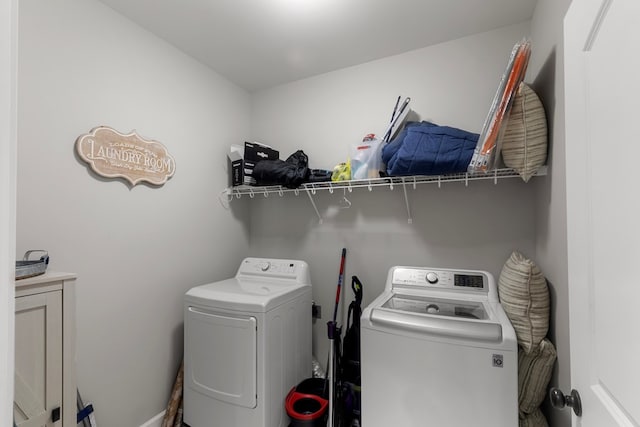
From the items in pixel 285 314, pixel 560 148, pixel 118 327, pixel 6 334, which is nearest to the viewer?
pixel 6 334

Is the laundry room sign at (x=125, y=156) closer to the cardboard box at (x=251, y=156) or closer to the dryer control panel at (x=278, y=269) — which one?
the cardboard box at (x=251, y=156)

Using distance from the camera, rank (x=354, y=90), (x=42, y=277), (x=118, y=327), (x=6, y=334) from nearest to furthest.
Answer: (x=6, y=334) < (x=42, y=277) < (x=118, y=327) < (x=354, y=90)

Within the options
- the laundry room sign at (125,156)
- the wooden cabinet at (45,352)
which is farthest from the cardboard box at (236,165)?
the wooden cabinet at (45,352)

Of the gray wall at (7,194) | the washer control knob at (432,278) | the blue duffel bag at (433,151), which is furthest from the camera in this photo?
the washer control knob at (432,278)

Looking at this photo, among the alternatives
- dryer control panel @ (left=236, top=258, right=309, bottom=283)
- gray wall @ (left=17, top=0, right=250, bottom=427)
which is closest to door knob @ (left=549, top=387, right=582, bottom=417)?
dryer control panel @ (left=236, top=258, right=309, bottom=283)

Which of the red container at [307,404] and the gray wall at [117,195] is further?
the red container at [307,404]

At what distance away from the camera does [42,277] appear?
1.05m

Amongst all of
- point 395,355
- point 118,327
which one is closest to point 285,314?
point 395,355

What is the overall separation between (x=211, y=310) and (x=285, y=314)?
0.47 meters

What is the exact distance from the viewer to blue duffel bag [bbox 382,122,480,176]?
160cm

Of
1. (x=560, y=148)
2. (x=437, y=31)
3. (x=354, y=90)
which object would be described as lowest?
(x=560, y=148)

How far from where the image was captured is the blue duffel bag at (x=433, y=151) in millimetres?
1602

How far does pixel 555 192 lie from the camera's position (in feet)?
4.30

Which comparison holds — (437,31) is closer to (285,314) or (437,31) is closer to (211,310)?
(285,314)
